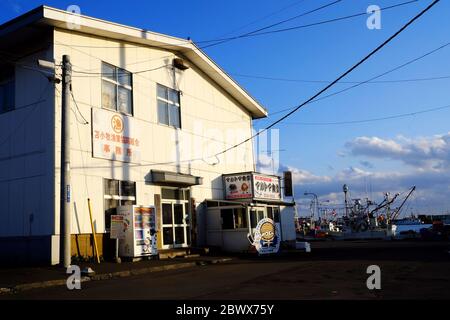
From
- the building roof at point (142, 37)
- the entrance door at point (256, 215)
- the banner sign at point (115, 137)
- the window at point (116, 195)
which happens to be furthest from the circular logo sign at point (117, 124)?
the entrance door at point (256, 215)

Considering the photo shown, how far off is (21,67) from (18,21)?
2.25m

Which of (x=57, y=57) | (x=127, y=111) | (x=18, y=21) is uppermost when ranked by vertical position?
(x=18, y=21)

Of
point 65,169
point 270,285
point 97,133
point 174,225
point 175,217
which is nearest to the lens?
point 270,285

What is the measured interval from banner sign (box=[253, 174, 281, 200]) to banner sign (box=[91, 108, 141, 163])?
7.25 meters

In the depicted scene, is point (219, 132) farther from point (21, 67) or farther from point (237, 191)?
point (21, 67)

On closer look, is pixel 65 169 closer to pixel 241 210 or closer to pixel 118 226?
pixel 118 226

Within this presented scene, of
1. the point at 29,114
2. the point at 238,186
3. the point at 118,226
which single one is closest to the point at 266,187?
the point at 238,186

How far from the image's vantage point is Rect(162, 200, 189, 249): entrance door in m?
21.0

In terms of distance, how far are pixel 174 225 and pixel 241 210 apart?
3.84 m

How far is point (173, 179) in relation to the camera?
21000 mm

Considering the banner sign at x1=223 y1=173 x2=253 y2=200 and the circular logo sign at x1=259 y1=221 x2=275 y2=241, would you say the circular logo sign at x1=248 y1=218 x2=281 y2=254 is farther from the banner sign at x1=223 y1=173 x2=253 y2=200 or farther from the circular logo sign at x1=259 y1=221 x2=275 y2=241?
the banner sign at x1=223 y1=173 x2=253 y2=200

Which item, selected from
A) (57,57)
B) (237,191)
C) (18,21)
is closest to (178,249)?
(237,191)

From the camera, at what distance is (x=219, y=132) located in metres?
27.1

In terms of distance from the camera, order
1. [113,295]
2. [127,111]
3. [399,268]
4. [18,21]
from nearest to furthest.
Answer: [113,295] < [399,268] < [18,21] < [127,111]
